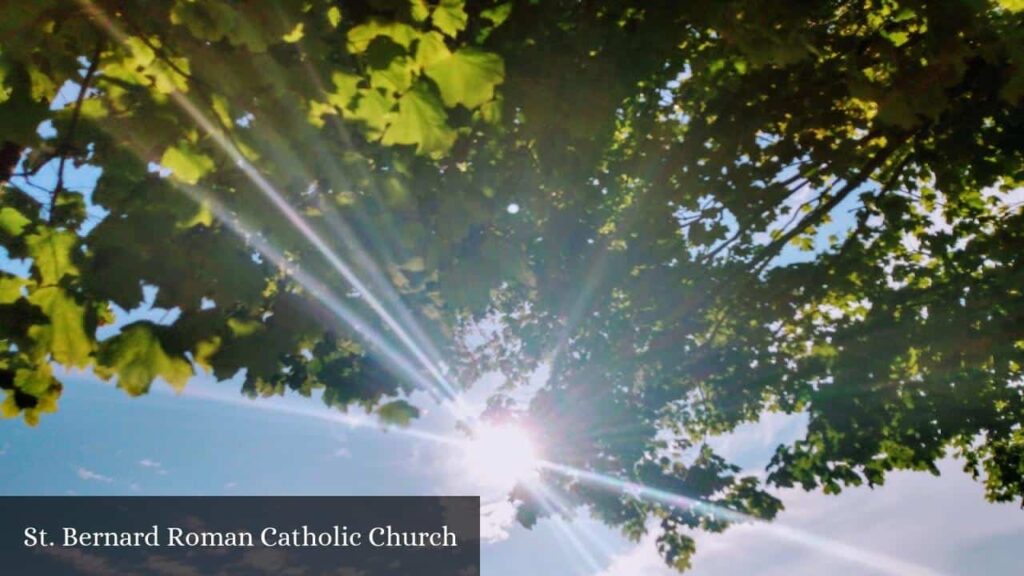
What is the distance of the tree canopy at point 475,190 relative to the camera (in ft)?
8.33

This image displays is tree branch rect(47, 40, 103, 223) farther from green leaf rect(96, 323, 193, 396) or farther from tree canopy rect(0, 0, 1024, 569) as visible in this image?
green leaf rect(96, 323, 193, 396)

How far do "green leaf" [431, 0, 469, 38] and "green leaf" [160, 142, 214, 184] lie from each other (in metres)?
1.28

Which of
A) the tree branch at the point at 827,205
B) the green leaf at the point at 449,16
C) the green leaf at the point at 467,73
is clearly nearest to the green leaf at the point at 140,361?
the green leaf at the point at 467,73

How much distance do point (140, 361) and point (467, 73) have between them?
198 cm

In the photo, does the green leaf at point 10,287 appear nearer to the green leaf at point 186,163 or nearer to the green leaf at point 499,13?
the green leaf at point 186,163

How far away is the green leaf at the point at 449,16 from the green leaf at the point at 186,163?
1278 mm

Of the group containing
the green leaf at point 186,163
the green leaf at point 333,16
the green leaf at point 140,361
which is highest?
the green leaf at point 333,16

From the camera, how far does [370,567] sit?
35.7ft

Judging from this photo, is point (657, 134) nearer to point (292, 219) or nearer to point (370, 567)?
point (292, 219)

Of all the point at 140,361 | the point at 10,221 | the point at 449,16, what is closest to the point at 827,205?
the point at 449,16

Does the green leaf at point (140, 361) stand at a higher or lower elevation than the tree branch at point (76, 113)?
lower

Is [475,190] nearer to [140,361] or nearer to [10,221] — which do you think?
[140,361]

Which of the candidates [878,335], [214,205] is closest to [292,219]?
[214,205]

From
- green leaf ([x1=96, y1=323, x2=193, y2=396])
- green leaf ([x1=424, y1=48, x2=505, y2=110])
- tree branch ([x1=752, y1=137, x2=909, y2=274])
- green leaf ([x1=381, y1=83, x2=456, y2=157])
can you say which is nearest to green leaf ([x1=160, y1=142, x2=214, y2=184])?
green leaf ([x1=96, y1=323, x2=193, y2=396])
